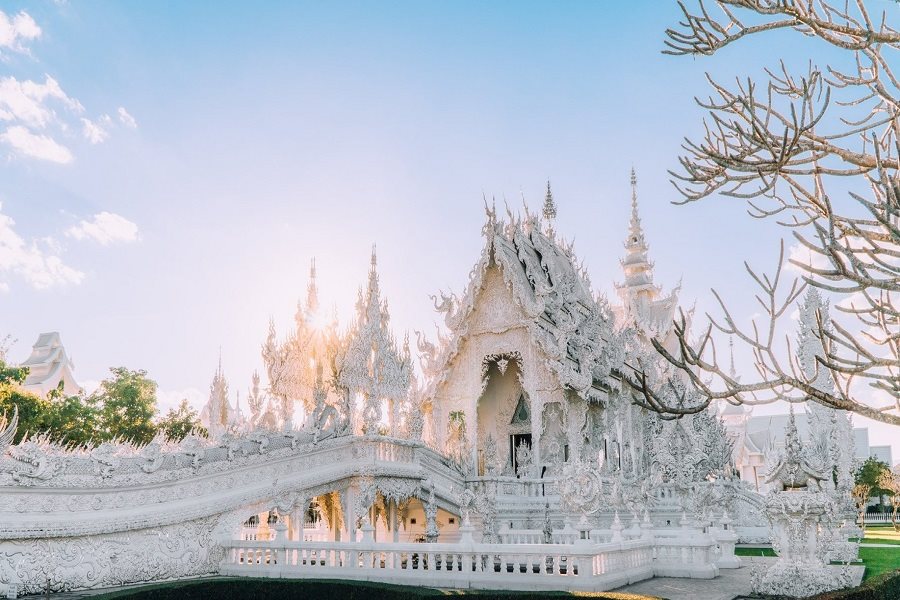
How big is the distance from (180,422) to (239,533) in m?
23.8

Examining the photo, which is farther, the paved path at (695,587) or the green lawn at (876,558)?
the green lawn at (876,558)

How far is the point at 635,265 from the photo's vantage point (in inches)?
1804

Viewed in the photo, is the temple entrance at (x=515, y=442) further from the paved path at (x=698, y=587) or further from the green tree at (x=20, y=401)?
the green tree at (x=20, y=401)

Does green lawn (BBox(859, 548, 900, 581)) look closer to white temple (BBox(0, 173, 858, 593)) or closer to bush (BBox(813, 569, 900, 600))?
white temple (BBox(0, 173, 858, 593))

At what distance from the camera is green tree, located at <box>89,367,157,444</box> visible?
30.3 meters

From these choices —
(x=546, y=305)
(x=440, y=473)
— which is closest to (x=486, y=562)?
(x=440, y=473)

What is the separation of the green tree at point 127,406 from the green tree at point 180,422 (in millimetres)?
1417

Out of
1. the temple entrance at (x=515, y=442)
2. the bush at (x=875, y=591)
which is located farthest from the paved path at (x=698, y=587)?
the temple entrance at (x=515, y=442)

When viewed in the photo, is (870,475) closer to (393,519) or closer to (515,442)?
(515,442)

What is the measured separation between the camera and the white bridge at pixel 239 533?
9.59 metres

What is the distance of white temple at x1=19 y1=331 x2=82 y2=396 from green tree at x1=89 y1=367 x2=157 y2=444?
27.6 feet

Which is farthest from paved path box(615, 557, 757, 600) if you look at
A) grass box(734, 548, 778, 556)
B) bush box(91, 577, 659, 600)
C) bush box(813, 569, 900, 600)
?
grass box(734, 548, 778, 556)

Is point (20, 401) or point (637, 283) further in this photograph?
point (637, 283)

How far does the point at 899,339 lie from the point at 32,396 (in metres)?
26.2
